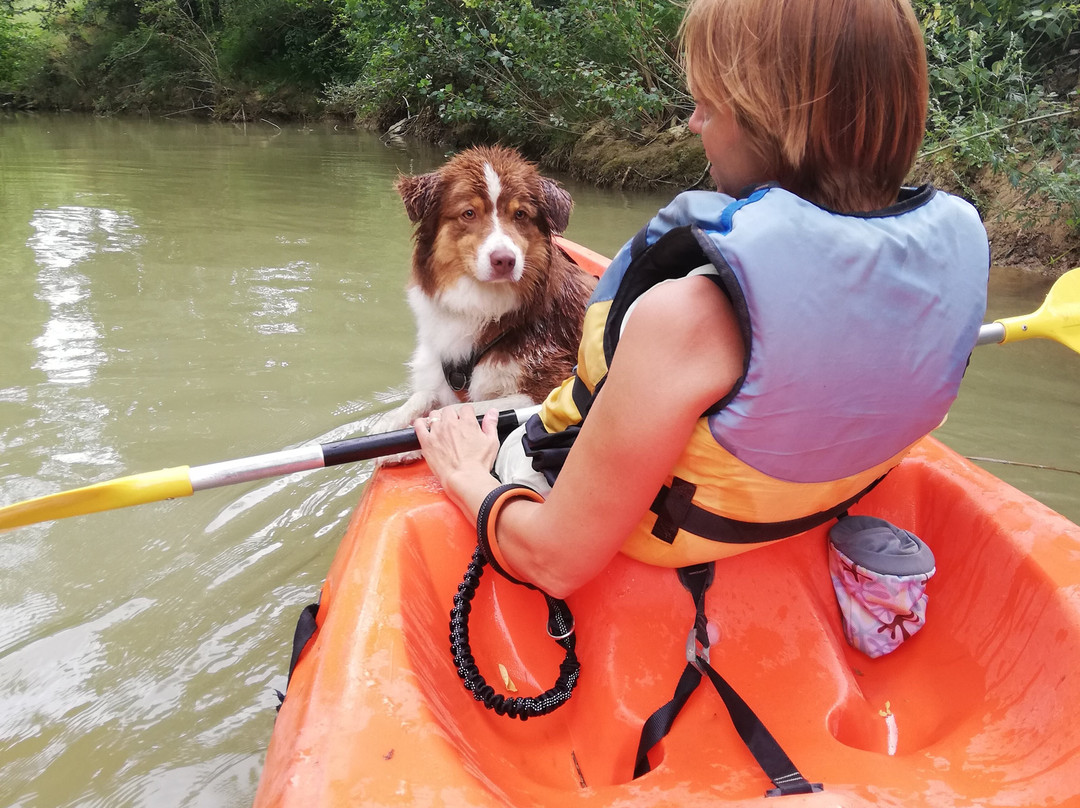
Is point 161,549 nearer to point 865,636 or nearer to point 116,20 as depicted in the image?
point 865,636

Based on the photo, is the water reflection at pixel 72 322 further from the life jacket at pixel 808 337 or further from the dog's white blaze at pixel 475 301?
the life jacket at pixel 808 337

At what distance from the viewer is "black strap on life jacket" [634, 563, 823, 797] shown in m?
1.20

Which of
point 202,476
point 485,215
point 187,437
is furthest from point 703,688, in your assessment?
point 187,437

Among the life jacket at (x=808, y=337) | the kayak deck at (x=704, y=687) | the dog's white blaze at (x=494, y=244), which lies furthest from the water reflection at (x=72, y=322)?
the life jacket at (x=808, y=337)

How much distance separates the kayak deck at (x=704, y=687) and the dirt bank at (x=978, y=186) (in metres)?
4.99

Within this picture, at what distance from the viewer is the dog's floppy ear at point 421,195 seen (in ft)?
9.23

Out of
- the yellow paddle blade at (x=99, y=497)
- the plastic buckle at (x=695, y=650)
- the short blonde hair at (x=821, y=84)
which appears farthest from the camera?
the yellow paddle blade at (x=99, y=497)

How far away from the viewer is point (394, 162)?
12555mm

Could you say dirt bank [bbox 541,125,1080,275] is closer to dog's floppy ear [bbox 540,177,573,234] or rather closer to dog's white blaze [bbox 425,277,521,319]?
dog's floppy ear [bbox 540,177,573,234]

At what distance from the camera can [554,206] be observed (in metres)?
2.88

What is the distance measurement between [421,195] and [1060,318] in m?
2.51

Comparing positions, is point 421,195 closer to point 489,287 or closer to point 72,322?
point 489,287

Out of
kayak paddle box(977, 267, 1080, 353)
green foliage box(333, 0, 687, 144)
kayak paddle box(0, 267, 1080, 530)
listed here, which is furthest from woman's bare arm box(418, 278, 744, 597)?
green foliage box(333, 0, 687, 144)

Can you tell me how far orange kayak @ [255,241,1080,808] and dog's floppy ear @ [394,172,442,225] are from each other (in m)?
1.40
